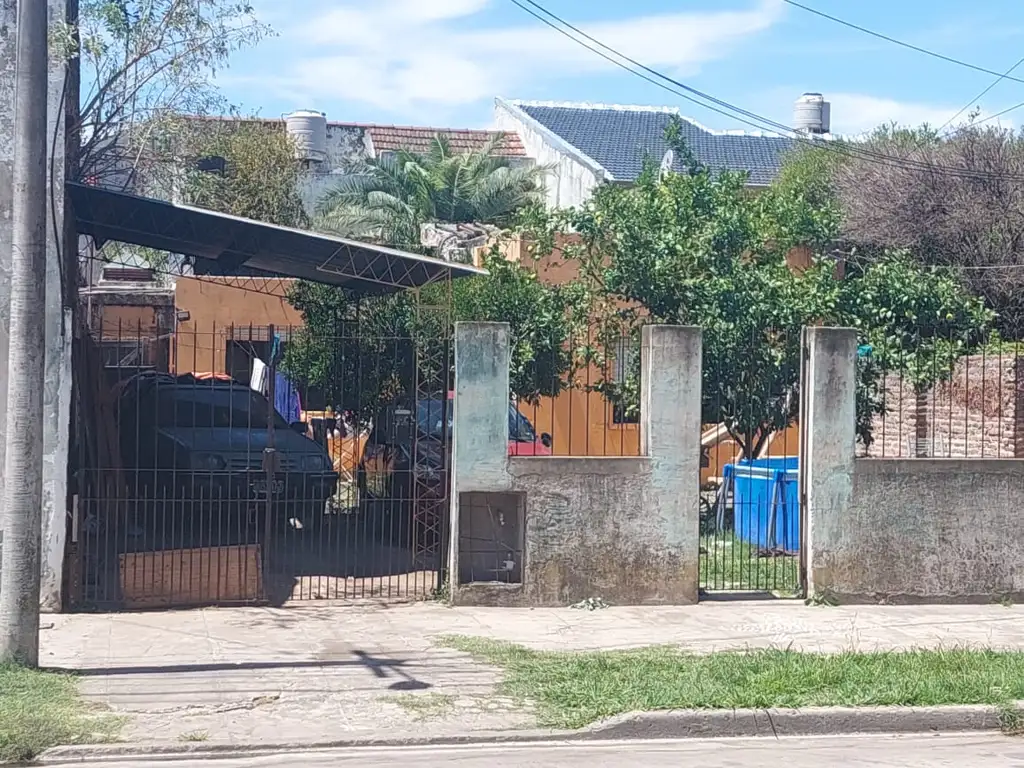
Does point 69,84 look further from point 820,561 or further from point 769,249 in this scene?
point 769,249

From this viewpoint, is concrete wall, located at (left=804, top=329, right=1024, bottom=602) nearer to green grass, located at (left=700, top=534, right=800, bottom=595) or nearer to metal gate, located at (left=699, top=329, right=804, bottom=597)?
green grass, located at (left=700, top=534, right=800, bottom=595)

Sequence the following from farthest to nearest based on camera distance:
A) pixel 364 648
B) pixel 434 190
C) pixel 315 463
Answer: pixel 434 190
pixel 315 463
pixel 364 648

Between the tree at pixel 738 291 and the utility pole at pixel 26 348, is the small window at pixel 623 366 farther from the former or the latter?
the utility pole at pixel 26 348

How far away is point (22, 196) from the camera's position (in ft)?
26.9

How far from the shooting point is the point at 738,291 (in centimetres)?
1527

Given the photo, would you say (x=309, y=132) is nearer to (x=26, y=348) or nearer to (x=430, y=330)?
(x=430, y=330)

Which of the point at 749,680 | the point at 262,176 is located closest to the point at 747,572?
the point at 749,680

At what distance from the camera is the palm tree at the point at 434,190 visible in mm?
30750

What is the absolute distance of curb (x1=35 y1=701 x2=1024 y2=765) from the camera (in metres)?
7.21

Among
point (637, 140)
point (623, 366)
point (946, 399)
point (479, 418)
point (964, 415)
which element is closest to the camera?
point (479, 418)

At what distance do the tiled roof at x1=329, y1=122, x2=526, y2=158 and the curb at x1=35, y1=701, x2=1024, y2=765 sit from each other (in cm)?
2918

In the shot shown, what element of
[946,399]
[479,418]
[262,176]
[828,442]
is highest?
[262,176]

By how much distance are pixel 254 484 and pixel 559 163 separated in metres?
21.3

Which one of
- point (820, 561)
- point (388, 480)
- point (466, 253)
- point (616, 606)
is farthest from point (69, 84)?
point (466, 253)
